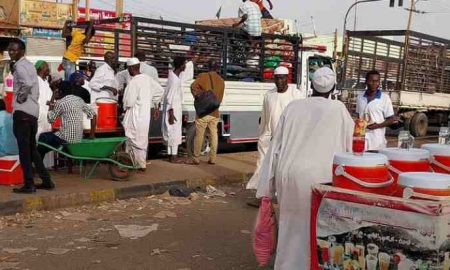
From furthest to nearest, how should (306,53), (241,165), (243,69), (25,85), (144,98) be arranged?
(306,53), (243,69), (241,165), (144,98), (25,85)

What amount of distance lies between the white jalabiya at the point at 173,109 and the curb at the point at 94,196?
1.24 meters

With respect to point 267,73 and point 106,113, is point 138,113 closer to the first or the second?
point 106,113

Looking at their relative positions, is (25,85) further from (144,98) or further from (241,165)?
(241,165)

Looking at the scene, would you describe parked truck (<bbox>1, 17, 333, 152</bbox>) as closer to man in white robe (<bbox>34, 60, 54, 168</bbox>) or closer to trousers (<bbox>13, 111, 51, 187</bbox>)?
man in white robe (<bbox>34, 60, 54, 168</bbox>)

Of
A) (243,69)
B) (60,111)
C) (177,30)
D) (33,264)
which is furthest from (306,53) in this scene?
(33,264)

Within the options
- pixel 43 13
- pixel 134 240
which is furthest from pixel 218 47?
pixel 43 13

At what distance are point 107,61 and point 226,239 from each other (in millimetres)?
4843

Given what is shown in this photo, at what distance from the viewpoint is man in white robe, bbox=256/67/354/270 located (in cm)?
355

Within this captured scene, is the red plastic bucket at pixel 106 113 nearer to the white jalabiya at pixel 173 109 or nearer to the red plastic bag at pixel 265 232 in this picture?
the white jalabiya at pixel 173 109

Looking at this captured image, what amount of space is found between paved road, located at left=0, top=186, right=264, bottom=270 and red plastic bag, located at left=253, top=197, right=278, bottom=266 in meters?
1.45

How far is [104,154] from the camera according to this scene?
820cm

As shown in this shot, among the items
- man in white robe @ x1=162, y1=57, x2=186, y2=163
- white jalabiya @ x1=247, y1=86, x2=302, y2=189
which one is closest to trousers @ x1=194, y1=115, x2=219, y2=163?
man in white robe @ x1=162, y1=57, x2=186, y2=163

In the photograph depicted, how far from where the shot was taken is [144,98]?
29.3 ft

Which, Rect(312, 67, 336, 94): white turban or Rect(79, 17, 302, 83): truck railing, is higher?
Rect(79, 17, 302, 83): truck railing
